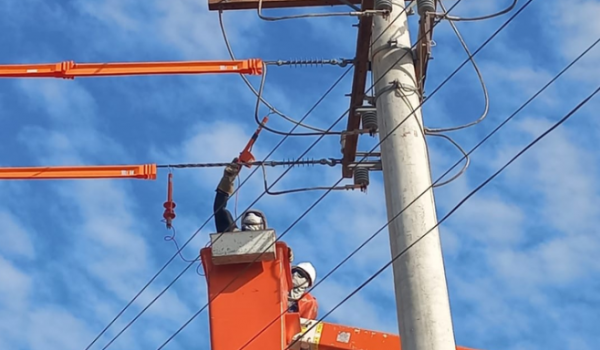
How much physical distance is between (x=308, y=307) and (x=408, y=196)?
4.32 m

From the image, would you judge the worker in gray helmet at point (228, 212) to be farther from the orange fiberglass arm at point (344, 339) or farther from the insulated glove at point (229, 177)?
the orange fiberglass arm at point (344, 339)

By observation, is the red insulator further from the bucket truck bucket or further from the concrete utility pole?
the concrete utility pole

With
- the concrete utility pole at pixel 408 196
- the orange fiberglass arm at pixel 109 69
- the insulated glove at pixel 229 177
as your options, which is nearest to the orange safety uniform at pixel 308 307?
the insulated glove at pixel 229 177

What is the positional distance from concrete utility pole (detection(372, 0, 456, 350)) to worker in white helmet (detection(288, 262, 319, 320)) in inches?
116

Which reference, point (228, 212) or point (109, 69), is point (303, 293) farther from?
point (109, 69)

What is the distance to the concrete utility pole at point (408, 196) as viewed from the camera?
20.8 ft

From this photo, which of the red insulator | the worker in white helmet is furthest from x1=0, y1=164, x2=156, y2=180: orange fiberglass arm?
the worker in white helmet

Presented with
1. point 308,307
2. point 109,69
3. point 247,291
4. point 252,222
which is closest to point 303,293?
point 308,307

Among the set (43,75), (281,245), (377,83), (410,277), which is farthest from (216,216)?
(410,277)

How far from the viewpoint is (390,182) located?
697 cm

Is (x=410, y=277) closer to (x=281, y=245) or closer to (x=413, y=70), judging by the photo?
(x=413, y=70)

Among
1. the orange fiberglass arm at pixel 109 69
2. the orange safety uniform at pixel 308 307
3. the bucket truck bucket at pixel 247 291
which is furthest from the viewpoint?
the orange safety uniform at pixel 308 307

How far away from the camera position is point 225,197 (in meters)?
9.84

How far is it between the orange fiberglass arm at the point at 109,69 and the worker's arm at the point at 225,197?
886 millimetres
